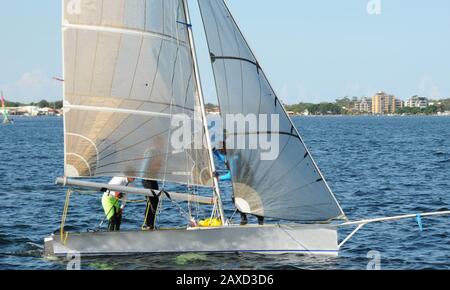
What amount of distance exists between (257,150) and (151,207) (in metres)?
3.16

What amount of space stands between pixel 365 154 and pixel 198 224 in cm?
4525

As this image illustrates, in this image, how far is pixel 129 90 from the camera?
2045cm

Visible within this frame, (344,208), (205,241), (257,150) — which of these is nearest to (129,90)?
(257,150)

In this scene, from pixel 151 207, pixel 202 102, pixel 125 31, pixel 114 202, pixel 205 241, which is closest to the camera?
pixel 125 31

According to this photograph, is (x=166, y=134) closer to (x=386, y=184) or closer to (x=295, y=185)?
(x=295, y=185)

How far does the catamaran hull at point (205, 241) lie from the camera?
66.6 ft

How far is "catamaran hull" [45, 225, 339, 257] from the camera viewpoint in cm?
2030

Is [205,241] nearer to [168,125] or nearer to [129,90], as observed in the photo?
A: [168,125]

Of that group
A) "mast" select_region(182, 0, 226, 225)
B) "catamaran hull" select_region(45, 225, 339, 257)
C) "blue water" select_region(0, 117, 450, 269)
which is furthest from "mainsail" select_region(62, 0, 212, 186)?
"blue water" select_region(0, 117, 450, 269)

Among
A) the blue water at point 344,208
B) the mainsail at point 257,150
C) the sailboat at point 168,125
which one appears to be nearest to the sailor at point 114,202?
the sailboat at point 168,125

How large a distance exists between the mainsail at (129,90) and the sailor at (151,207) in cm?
60

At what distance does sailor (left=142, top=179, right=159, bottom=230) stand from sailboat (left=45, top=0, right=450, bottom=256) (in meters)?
0.44

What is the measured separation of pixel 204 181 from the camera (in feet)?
69.9

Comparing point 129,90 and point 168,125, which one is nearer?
point 129,90
